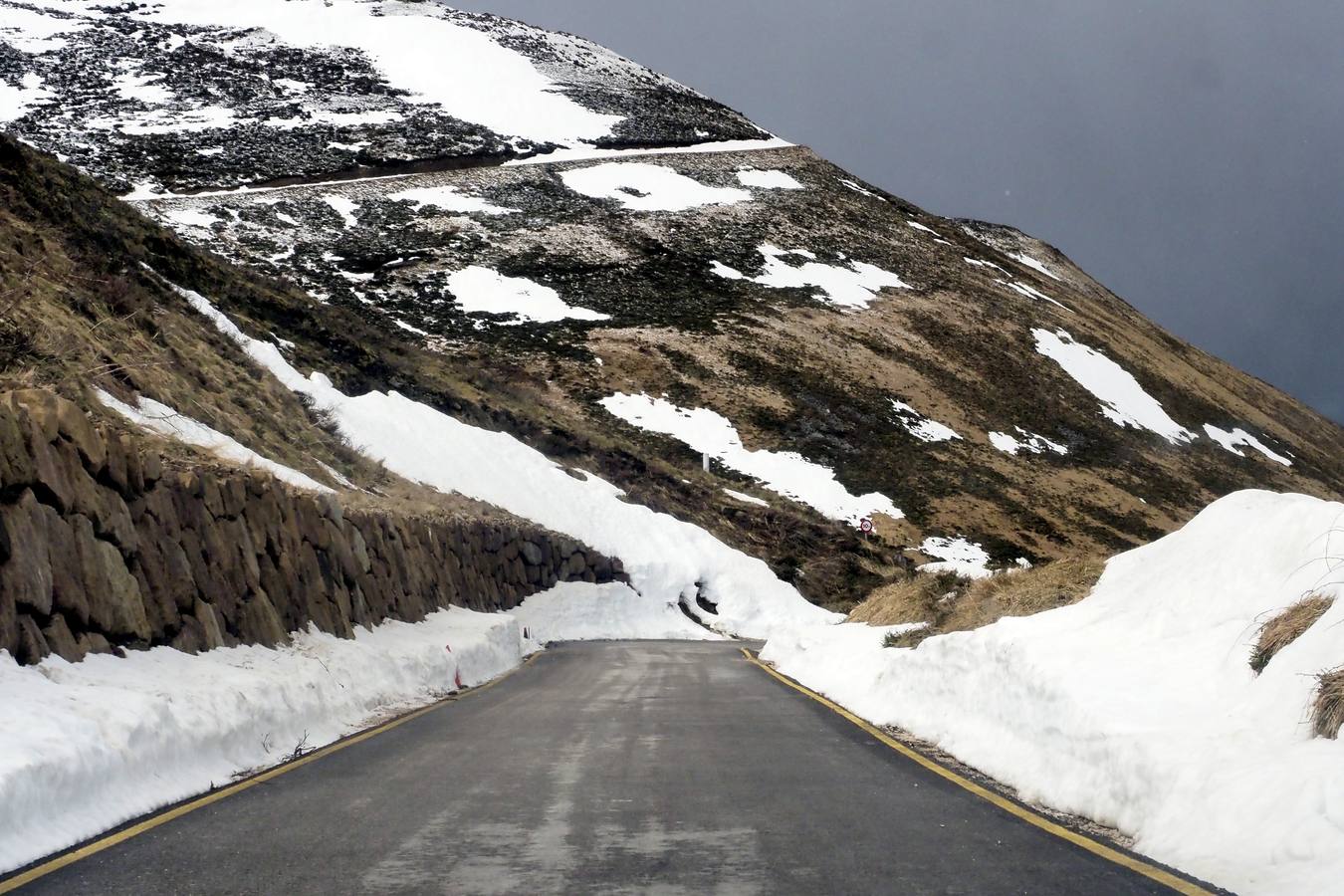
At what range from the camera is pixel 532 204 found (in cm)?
7756

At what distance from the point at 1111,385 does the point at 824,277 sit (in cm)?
1903

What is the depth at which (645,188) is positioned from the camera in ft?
275

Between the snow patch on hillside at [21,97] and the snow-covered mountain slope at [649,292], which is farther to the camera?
the snow patch on hillside at [21,97]

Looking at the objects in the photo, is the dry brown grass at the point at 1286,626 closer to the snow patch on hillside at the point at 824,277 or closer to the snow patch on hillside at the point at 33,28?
the snow patch on hillside at the point at 824,277

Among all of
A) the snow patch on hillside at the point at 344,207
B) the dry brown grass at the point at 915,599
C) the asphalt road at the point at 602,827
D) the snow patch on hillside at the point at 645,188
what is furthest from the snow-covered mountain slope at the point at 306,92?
the asphalt road at the point at 602,827

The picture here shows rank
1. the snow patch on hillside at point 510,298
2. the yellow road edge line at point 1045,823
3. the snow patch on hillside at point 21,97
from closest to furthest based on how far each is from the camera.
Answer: the yellow road edge line at point 1045,823, the snow patch on hillside at point 510,298, the snow patch on hillside at point 21,97

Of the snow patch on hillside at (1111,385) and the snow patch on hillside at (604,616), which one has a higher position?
the snow patch on hillside at (1111,385)

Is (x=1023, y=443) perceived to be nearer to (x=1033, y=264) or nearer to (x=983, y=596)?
(x=983, y=596)

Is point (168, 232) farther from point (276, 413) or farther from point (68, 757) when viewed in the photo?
point (68, 757)

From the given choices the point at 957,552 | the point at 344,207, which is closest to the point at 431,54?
the point at 344,207

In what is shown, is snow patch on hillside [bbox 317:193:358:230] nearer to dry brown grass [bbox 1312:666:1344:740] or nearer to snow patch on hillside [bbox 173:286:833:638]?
snow patch on hillside [bbox 173:286:833:638]

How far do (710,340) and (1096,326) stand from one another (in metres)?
34.6

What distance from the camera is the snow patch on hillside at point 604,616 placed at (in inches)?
1216

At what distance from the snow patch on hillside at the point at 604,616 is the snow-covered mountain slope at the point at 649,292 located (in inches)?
310
